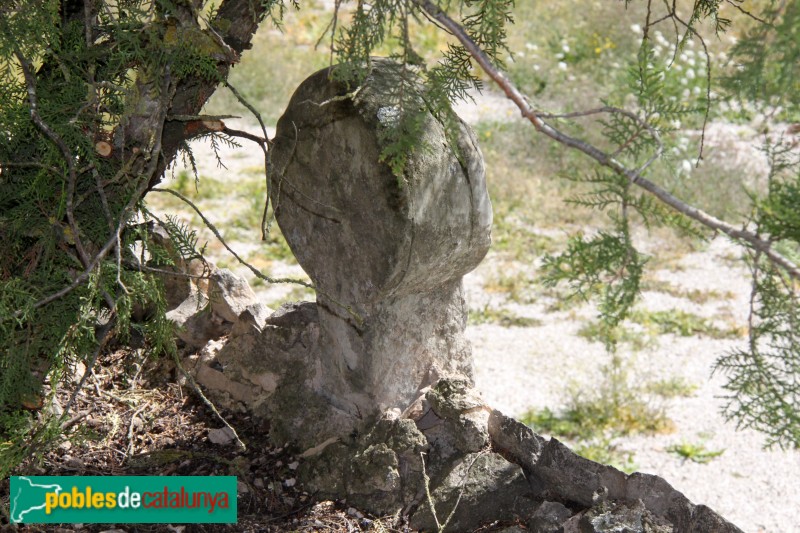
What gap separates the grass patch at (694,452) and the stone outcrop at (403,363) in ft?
5.97

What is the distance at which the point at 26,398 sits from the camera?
8.09 ft

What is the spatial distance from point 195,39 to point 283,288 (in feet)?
12.1

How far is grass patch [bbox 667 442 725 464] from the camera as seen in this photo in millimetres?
4215

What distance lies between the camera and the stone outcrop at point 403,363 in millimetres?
2465

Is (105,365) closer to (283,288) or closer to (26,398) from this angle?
(26,398)

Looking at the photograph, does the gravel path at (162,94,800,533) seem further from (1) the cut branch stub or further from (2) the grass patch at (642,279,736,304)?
(1) the cut branch stub

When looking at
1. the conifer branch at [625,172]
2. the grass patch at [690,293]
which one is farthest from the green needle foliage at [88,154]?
the grass patch at [690,293]

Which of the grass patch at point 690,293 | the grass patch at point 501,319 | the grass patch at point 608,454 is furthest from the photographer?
the grass patch at point 690,293

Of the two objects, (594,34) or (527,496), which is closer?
(527,496)

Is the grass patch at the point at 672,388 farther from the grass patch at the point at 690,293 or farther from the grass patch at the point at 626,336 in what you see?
the grass patch at the point at 690,293

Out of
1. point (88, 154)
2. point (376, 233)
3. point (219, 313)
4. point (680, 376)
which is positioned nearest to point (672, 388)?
point (680, 376)

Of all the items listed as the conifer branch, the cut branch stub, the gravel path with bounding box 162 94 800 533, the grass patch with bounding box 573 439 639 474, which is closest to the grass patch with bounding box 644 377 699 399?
the gravel path with bounding box 162 94 800 533

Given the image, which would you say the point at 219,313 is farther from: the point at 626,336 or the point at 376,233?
the point at 626,336

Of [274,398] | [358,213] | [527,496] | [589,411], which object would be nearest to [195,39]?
[358,213]
